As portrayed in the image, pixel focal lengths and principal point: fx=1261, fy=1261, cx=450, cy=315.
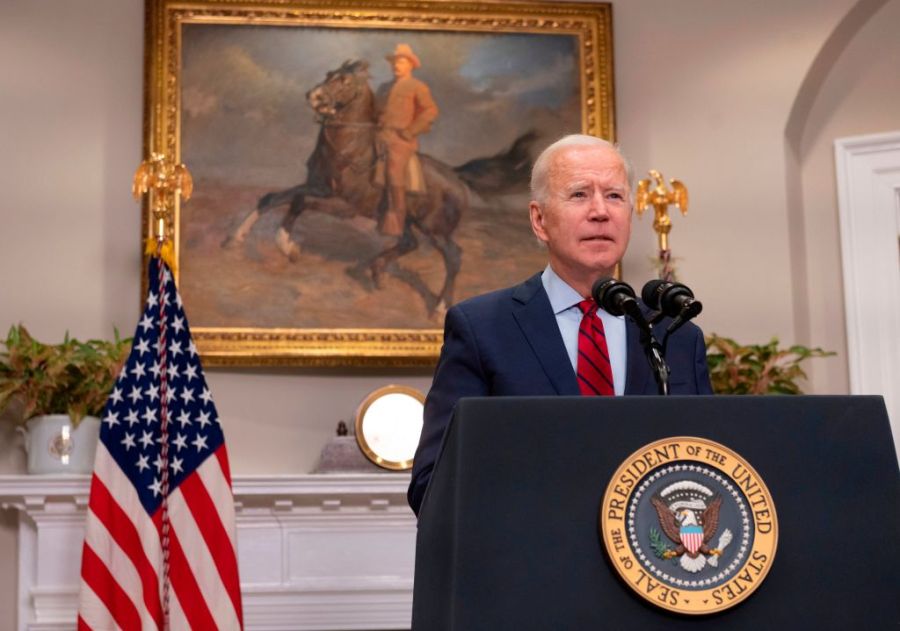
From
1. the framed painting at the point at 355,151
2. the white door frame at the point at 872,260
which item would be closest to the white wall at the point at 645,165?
the white door frame at the point at 872,260

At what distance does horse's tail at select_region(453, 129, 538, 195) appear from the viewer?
19.2 ft

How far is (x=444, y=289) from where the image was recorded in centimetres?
574

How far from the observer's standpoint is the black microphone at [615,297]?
2.09 m

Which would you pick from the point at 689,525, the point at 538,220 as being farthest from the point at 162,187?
the point at 689,525

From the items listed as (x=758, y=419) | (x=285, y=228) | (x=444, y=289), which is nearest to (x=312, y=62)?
(x=285, y=228)

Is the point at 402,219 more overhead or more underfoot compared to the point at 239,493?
more overhead

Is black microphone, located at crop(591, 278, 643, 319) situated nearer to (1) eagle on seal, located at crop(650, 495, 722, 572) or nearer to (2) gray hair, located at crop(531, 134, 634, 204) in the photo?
(1) eagle on seal, located at crop(650, 495, 722, 572)

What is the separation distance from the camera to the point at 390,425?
5.36 metres

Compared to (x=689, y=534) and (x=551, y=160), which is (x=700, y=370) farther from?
(x=689, y=534)

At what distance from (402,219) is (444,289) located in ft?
1.23

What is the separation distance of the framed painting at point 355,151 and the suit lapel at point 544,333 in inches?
122

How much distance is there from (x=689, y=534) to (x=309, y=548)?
3793 mm

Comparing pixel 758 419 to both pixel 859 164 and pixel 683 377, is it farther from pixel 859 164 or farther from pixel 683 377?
pixel 859 164

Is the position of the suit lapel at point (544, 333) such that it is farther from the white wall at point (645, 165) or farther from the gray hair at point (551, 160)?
the white wall at point (645, 165)
